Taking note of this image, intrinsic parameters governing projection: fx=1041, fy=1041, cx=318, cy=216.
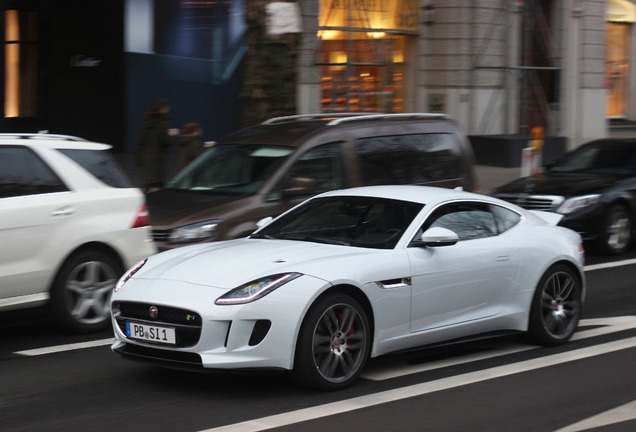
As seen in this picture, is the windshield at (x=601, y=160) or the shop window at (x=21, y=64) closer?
the windshield at (x=601, y=160)

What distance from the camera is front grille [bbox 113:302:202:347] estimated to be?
625 centimetres

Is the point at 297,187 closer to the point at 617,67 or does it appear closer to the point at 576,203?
the point at 576,203

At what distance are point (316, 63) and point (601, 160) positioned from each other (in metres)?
9.24

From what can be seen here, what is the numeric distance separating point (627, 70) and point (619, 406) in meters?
25.2

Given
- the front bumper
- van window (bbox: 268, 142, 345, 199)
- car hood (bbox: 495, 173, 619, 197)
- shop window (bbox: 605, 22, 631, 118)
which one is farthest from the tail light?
shop window (bbox: 605, 22, 631, 118)

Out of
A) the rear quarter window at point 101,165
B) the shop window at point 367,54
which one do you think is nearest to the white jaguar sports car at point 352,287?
the rear quarter window at point 101,165

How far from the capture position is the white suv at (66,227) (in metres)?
8.02

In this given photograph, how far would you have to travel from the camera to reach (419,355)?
763 centimetres

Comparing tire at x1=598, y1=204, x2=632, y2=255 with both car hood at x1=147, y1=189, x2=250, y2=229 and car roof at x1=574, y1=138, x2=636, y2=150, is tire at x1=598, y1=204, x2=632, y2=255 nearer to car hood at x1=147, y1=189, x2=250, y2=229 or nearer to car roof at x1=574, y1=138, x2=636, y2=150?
car roof at x1=574, y1=138, x2=636, y2=150

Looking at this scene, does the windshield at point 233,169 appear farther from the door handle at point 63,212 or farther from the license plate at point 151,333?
the license plate at point 151,333

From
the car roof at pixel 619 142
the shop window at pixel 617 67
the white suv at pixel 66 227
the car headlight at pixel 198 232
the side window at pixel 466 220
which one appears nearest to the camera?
the side window at pixel 466 220

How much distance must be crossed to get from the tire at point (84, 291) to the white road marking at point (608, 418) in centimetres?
429

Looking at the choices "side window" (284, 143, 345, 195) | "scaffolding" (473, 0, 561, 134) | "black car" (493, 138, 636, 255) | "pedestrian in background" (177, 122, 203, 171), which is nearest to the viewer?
"side window" (284, 143, 345, 195)

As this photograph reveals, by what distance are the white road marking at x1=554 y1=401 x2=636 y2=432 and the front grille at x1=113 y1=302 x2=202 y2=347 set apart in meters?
2.20
